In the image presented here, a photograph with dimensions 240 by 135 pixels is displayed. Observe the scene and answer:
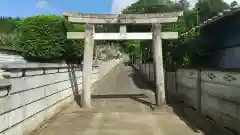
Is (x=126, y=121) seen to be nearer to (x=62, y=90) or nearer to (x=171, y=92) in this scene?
(x=62, y=90)

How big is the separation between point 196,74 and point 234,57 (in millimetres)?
3725

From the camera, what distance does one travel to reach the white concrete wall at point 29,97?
4.92m

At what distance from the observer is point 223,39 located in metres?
12.7

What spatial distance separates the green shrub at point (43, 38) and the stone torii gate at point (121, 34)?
929 cm

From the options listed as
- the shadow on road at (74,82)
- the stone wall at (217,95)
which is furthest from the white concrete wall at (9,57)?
the stone wall at (217,95)

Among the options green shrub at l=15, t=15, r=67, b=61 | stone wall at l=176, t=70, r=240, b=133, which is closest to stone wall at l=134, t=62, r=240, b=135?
stone wall at l=176, t=70, r=240, b=133

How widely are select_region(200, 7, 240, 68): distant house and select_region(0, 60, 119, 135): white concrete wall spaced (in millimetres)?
5923

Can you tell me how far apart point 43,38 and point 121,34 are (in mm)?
10407

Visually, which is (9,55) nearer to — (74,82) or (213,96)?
(74,82)

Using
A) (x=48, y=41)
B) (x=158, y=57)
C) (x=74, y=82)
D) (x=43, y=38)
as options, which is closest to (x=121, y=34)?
(x=158, y=57)

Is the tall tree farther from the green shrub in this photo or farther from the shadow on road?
the shadow on road

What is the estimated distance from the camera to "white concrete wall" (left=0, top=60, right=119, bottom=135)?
4922mm

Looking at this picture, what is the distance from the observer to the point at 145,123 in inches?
308

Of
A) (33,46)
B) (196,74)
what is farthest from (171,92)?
(33,46)
